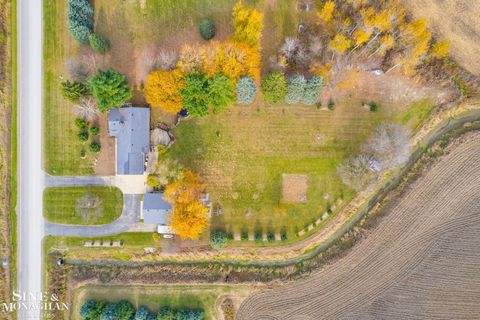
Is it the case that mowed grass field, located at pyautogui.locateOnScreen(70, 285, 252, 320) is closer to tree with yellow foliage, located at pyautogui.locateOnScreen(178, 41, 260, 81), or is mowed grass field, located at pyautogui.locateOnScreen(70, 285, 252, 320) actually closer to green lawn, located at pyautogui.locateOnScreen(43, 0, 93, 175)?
green lawn, located at pyautogui.locateOnScreen(43, 0, 93, 175)

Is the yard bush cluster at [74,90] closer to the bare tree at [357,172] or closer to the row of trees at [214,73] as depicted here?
the row of trees at [214,73]

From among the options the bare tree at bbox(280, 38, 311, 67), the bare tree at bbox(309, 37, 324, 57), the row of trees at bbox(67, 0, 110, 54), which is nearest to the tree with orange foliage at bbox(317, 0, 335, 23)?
the bare tree at bbox(309, 37, 324, 57)

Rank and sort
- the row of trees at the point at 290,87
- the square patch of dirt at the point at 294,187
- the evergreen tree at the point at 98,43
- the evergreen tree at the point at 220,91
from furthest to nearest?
1. the square patch of dirt at the point at 294,187
2. the evergreen tree at the point at 98,43
3. the row of trees at the point at 290,87
4. the evergreen tree at the point at 220,91

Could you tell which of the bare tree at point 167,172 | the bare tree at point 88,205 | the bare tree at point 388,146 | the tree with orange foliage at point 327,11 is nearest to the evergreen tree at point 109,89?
the bare tree at point 167,172

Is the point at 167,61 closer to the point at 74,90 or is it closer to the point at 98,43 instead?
the point at 98,43

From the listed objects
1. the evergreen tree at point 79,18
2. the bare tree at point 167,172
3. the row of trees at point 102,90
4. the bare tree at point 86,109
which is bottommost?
the bare tree at point 167,172

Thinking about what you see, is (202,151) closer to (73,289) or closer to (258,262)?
(258,262)

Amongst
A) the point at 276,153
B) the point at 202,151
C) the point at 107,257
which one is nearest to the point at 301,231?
the point at 276,153

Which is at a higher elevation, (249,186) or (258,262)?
(249,186)
